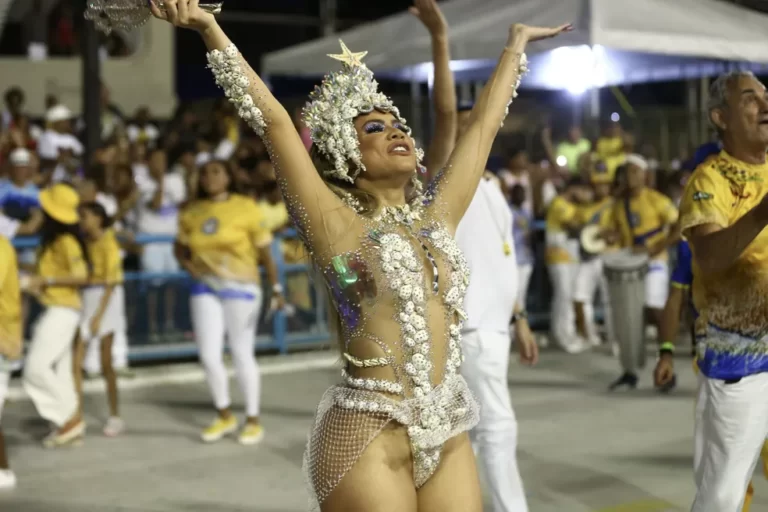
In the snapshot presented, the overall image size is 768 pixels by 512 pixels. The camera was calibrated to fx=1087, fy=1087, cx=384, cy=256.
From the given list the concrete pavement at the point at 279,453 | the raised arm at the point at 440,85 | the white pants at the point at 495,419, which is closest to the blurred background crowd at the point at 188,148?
the concrete pavement at the point at 279,453

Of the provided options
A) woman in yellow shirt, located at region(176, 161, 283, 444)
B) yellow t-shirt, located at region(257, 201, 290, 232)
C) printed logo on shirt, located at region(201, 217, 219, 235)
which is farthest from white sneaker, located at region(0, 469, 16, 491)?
yellow t-shirt, located at region(257, 201, 290, 232)

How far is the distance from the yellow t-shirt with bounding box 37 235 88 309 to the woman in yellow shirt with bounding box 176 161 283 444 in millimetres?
763

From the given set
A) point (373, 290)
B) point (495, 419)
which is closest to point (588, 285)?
point (495, 419)

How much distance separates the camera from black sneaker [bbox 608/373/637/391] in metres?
9.83

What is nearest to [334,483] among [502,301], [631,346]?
[502,301]

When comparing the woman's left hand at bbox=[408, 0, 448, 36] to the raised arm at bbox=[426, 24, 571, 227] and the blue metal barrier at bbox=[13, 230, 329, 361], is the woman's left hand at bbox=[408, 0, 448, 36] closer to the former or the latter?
the raised arm at bbox=[426, 24, 571, 227]

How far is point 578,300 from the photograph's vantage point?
12.3 metres

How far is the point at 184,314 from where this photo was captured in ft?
35.7

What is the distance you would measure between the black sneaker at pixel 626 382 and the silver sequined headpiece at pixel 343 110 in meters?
6.68

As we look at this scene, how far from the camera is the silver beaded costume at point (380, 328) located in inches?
131

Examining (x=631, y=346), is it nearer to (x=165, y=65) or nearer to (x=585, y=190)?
(x=585, y=190)

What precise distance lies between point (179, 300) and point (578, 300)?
4.46m

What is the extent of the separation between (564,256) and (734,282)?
8241 millimetres

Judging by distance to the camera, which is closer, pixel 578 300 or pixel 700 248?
pixel 700 248
